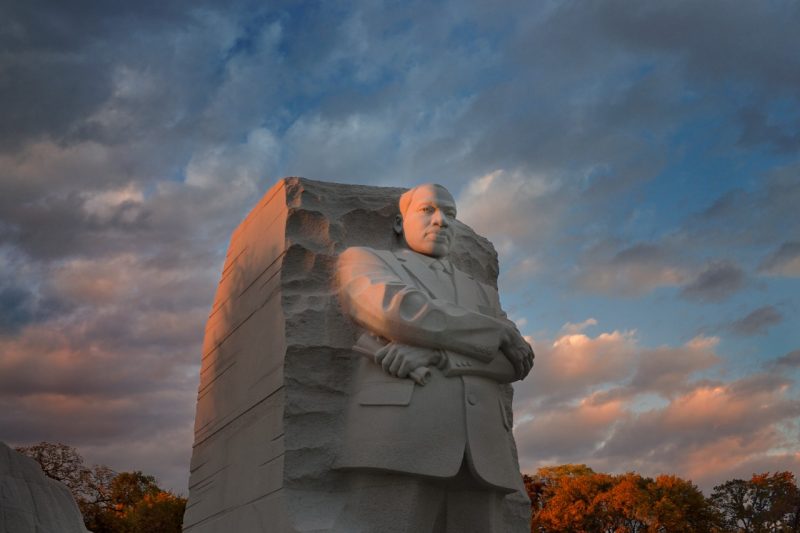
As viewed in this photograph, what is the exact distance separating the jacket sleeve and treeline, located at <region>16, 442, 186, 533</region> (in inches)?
534

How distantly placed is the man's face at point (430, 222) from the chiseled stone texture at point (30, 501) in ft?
11.5

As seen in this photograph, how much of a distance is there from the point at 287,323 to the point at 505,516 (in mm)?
2251

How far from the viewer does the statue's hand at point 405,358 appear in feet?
16.8

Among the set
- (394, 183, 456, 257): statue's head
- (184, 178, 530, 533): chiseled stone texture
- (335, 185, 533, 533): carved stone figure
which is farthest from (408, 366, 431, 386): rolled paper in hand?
(394, 183, 456, 257): statue's head

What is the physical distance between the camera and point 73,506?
700cm

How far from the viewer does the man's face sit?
6.01 m

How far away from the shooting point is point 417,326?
514cm

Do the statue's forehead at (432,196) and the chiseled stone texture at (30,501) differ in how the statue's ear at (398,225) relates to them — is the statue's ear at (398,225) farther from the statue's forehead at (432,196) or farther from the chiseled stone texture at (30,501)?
the chiseled stone texture at (30,501)

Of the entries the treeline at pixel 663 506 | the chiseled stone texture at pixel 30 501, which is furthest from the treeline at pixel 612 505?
the chiseled stone texture at pixel 30 501

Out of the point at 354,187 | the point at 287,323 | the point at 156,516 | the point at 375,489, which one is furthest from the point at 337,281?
the point at 156,516

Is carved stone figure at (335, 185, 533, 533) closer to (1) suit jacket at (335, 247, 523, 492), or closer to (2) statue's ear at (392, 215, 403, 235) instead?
(1) suit jacket at (335, 247, 523, 492)

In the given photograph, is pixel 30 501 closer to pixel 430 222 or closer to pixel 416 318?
Result: pixel 416 318

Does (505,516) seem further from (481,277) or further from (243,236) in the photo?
(243,236)

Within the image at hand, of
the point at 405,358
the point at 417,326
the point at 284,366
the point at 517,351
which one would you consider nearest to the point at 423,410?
the point at 405,358
